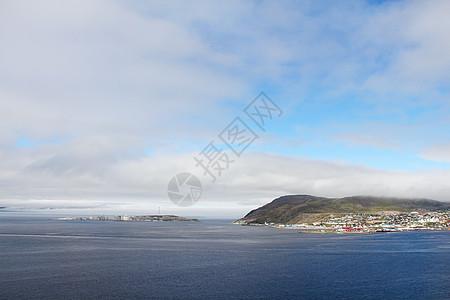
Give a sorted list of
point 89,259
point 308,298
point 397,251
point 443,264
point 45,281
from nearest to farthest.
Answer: point 308,298, point 45,281, point 443,264, point 89,259, point 397,251

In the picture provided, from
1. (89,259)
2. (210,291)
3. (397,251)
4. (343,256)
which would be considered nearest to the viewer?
(210,291)

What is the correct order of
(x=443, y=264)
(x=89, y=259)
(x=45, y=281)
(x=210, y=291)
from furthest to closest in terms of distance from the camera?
1. (x=89, y=259)
2. (x=443, y=264)
3. (x=45, y=281)
4. (x=210, y=291)

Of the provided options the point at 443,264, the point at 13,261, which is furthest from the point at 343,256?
the point at 13,261

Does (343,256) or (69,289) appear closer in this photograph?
(69,289)

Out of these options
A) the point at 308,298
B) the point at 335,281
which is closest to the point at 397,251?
the point at 335,281

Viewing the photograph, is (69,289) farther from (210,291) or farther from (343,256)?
(343,256)

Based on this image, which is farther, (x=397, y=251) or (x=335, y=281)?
(x=397, y=251)

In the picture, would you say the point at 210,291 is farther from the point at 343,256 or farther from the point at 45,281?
the point at 343,256

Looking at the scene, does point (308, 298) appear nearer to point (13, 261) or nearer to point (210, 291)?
point (210, 291)

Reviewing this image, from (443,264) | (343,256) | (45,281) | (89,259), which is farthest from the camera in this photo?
(343,256)
